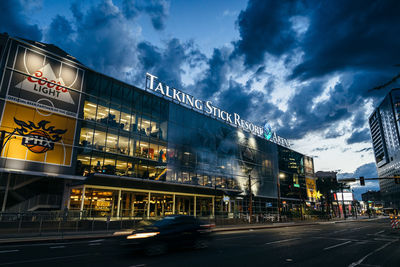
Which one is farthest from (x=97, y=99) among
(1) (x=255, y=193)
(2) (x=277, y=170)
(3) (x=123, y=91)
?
(2) (x=277, y=170)

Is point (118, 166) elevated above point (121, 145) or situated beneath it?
situated beneath

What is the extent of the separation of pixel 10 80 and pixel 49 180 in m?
11.4

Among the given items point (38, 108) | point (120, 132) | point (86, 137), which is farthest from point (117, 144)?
point (38, 108)

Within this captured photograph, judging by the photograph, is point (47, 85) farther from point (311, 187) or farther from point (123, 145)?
point (311, 187)

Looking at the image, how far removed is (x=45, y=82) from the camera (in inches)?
1077

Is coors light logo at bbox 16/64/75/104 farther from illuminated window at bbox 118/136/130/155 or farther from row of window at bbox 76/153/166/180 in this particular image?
illuminated window at bbox 118/136/130/155

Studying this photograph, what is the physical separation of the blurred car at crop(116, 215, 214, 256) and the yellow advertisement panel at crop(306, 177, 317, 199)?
71468mm

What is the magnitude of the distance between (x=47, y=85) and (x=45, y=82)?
0.37 meters

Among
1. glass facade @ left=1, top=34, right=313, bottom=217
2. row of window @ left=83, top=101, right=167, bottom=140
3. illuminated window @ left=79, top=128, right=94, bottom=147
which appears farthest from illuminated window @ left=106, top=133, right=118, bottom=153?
illuminated window @ left=79, top=128, right=94, bottom=147

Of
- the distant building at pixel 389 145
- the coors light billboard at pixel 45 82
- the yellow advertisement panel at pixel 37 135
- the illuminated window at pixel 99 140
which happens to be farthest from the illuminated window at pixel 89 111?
the distant building at pixel 389 145

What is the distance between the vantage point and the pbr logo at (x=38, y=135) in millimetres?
24989

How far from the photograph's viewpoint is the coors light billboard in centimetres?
2555

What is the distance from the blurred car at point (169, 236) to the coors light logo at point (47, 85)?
77.0 feet

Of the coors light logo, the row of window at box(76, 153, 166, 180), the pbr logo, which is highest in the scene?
the coors light logo
